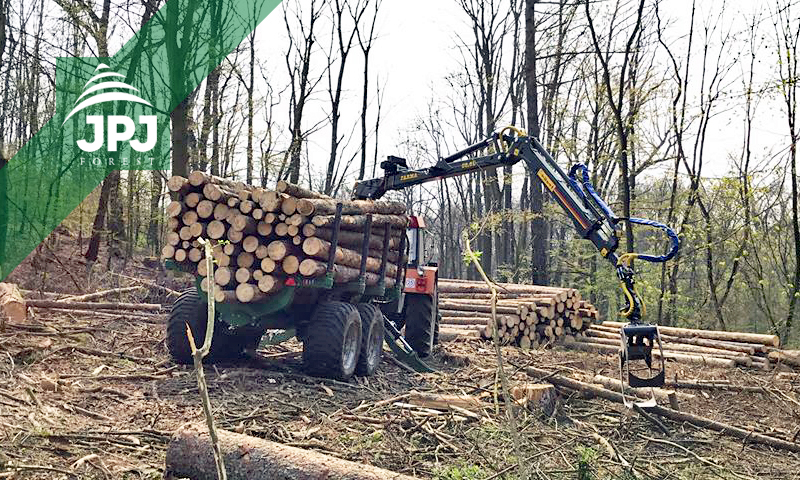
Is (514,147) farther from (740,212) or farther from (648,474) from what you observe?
(740,212)

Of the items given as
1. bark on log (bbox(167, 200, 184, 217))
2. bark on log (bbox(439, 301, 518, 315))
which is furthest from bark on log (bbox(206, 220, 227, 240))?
bark on log (bbox(439, 301, 518, 315))

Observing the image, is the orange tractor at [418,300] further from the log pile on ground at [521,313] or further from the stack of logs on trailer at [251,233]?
the stack of logs on trailer at [251,233]

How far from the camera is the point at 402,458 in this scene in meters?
5.40

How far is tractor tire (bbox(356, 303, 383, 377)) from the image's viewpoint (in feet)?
28.2

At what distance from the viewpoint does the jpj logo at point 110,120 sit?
18.0m

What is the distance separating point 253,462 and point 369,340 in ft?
14.0

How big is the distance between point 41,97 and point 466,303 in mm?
19548

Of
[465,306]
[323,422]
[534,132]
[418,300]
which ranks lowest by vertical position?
[323,422]

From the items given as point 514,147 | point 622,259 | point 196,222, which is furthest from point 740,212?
point 196,222

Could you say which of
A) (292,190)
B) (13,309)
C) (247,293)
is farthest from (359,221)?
(13,309)

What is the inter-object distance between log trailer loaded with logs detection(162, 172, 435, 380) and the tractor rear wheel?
0.04 feet

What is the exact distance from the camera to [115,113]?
728 inches

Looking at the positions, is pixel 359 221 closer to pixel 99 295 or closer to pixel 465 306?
pixel 465 306

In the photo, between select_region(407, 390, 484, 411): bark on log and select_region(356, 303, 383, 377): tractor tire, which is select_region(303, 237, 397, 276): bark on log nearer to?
select_region(356, 303, 383, 377): tractor tire
